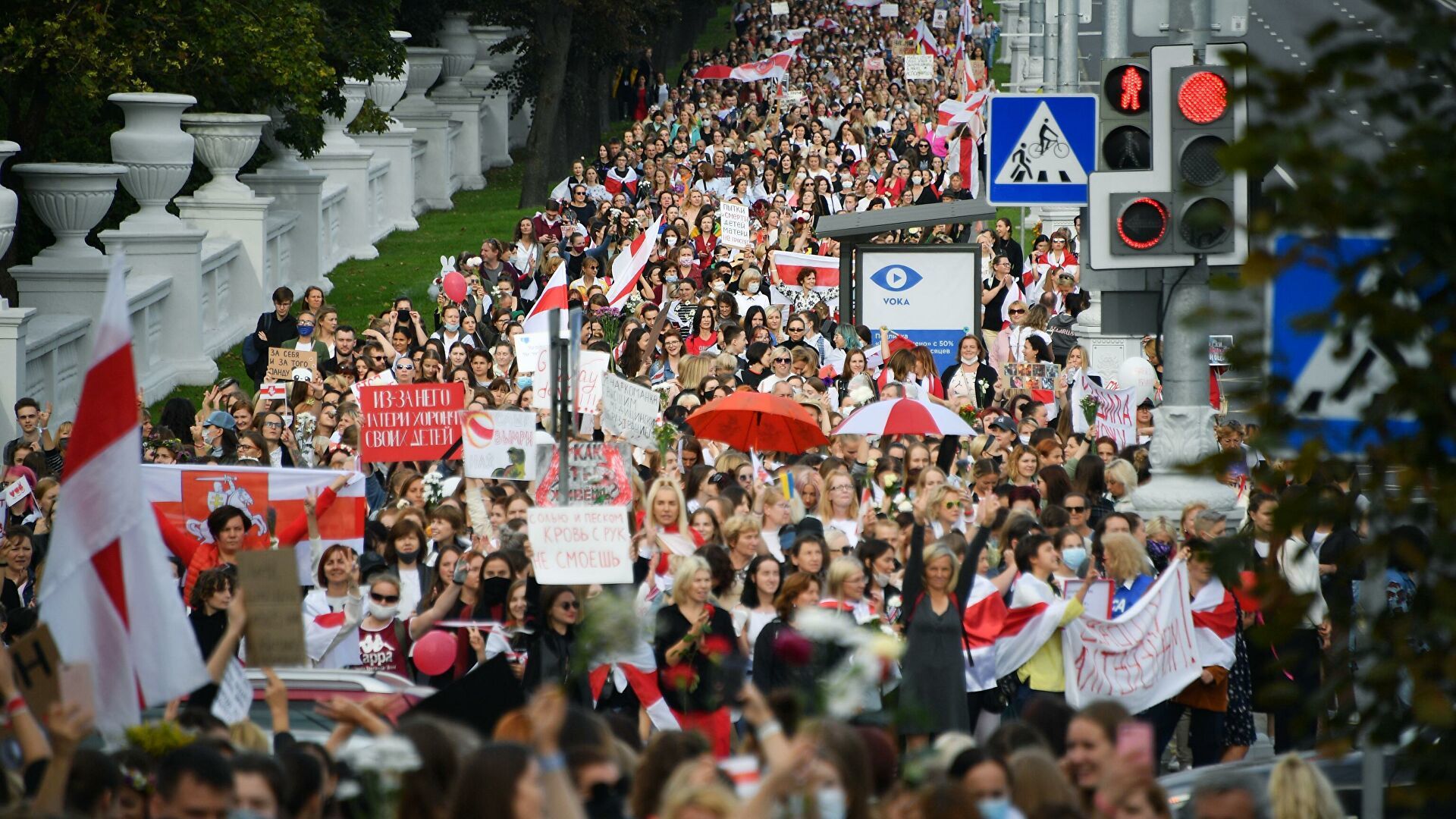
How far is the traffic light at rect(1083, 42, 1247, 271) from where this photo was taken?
9.51m

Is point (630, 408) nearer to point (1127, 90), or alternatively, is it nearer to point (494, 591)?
point (494, 591)

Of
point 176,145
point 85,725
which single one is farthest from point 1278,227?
A: point 176,145

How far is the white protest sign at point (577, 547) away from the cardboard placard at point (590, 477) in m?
1.85

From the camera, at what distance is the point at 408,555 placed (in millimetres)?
11344

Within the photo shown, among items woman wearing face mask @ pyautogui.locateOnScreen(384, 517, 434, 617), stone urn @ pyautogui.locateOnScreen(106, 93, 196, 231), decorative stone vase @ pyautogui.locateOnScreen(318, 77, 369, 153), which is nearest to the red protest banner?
woman wearing face mask @ pyautogui.locateOnScreen(384, 517, 434, 617)

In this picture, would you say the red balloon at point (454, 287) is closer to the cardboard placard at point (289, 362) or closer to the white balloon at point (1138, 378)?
the cardboard placard at point (289, 362)

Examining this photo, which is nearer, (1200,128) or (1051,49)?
(1200,128)

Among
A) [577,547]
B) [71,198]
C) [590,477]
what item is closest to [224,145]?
[71,198]

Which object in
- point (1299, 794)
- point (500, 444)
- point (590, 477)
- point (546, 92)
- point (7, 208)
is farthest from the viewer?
point (546, 92)

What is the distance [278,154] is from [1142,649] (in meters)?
22.5

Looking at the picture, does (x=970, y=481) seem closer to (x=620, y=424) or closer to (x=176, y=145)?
(x=620, y=424)

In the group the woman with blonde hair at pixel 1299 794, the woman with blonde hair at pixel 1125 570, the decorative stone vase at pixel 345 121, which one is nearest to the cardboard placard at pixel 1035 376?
the woman with blonde hair at pixel 1125 570

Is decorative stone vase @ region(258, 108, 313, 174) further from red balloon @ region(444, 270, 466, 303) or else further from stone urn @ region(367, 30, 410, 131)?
red balloon @ region(444, 270, 466, 303)

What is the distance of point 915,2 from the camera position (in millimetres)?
72125
